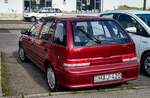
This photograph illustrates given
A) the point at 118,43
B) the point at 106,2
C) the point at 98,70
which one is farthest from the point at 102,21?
the point at 106,2

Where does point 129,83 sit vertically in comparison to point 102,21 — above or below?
below

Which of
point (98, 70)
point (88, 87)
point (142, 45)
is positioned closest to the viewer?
point (98, 70)

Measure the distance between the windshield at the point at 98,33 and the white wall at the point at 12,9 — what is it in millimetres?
34091

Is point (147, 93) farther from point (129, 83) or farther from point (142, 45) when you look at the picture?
point (142, 45)

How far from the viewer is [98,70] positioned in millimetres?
6434

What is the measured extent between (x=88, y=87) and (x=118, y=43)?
3.56 feet

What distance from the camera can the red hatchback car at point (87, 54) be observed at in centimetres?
632

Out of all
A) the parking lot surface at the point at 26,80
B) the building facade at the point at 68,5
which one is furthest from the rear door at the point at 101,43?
the building facade at the point at 68,5

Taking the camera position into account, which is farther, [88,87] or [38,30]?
[38,30]

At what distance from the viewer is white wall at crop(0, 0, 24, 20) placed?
1578 inches

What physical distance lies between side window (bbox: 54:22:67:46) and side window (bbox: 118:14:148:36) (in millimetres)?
2460

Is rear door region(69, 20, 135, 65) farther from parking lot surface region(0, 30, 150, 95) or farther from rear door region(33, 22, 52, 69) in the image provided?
parking lot surface region(0, 30, 150, 95)

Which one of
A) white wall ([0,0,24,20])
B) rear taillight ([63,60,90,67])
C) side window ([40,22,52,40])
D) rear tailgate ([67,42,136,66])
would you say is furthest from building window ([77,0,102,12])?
rear taillight ([63,60,90,67])

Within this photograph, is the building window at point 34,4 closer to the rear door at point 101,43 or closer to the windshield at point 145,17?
the windshield at point 145,17
